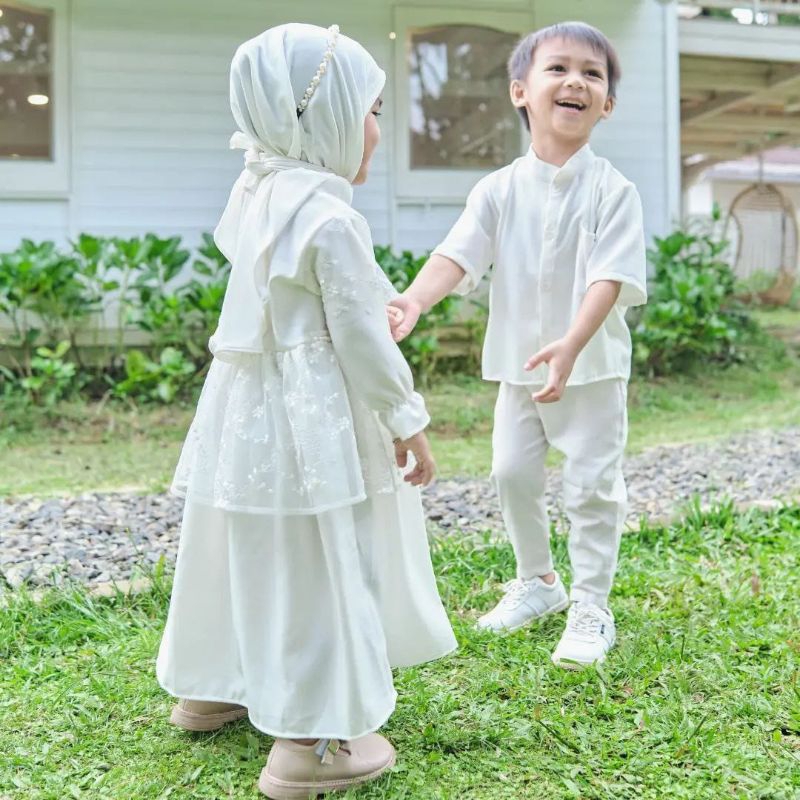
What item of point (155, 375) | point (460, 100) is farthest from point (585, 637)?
point (460, 100)

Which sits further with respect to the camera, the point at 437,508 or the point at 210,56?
the point at 210,56

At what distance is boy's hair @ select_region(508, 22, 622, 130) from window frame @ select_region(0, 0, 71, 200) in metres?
4.79

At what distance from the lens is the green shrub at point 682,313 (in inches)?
257

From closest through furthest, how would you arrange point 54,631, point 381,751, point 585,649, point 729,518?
1. point 381,751
2. point 585,649
3. point 54,631
4. point 729,518

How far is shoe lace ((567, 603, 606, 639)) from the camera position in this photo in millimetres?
2088

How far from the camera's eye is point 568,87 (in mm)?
2039

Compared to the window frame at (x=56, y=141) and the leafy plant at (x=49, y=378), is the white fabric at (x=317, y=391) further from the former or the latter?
the window frame at (x=56, y=141)

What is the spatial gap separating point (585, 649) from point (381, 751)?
2.04 ft

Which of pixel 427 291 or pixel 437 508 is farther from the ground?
pixel 427 291

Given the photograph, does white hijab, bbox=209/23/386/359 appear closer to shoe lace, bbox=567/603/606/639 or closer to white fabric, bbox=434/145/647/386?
white fabric, bbox=434/145/647/386

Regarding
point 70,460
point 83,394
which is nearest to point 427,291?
point 70,460

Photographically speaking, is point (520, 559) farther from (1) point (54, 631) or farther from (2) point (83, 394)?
(2) point (83, 394)

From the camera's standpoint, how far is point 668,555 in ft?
9.37
